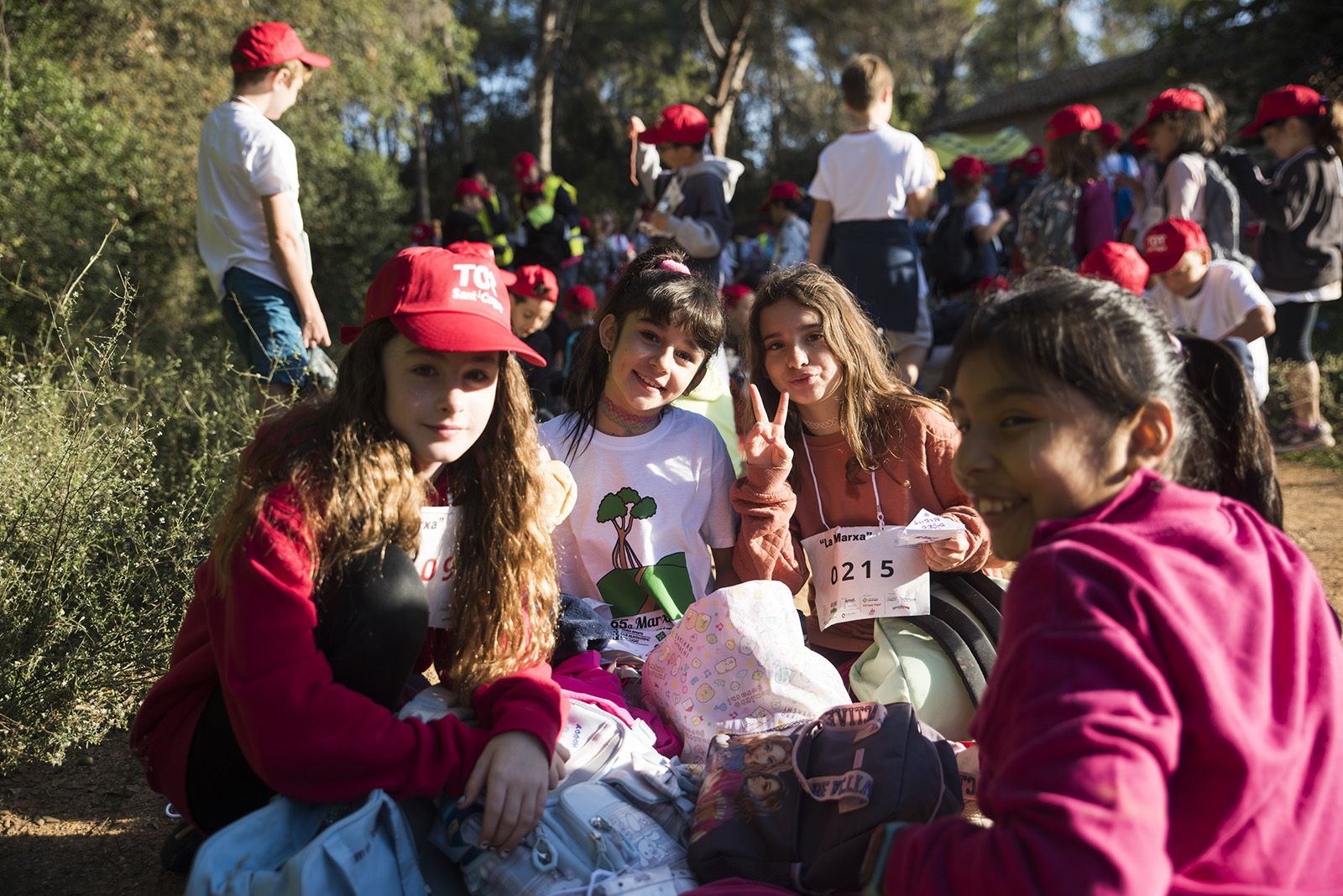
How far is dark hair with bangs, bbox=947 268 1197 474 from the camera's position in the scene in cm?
138

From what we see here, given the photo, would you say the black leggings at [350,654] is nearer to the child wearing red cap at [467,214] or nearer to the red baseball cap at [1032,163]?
the child wearing red cap at [467,214]

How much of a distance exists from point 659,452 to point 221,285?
2.26 m

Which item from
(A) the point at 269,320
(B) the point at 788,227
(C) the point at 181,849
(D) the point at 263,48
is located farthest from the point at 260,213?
(B) the point at 788,227

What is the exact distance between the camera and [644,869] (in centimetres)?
189

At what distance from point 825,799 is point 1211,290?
4.32 metres

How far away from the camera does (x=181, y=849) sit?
2.35 metres

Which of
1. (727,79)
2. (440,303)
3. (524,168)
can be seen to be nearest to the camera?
(440,303)

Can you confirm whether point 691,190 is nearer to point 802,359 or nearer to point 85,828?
point 802,359

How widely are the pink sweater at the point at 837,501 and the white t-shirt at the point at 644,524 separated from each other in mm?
134

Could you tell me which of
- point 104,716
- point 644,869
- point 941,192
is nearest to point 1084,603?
point 644,869

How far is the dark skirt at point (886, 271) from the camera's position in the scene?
536 centimetres

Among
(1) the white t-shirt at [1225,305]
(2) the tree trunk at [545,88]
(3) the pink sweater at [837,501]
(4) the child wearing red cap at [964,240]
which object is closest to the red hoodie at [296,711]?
(3) the pink sweater at [837,501]

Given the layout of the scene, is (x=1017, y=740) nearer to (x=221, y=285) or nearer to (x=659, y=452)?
(x=659, y=452)

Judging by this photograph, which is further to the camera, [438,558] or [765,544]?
[765,544]
